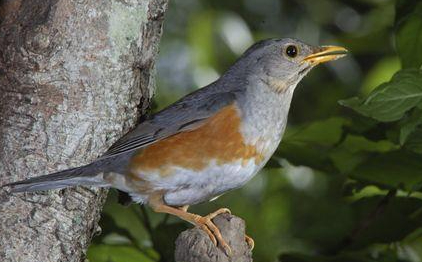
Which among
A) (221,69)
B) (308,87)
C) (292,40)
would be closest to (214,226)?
(292,40)

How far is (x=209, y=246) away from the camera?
362cm

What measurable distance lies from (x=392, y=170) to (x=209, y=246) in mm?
1533

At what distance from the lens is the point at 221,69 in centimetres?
786

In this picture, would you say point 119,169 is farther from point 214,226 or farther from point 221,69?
point 221,69

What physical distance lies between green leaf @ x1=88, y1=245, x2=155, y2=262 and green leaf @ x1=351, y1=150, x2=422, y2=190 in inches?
46.7

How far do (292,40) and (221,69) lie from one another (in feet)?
8.40

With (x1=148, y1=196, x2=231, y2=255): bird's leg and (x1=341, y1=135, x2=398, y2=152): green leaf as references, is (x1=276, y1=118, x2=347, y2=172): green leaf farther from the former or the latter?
(x1=148, y1=196, x2=231, y2=255): bird's leg

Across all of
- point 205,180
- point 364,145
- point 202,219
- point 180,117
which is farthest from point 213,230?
point 364,145

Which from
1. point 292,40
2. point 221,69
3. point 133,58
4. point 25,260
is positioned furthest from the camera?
point 221,69

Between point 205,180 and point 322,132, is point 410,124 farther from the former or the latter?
point 205,180

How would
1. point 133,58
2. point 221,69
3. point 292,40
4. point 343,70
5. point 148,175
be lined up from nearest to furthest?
point 133,58 < point 148,175 < point 292,40 < point 221,69 < point 343,70

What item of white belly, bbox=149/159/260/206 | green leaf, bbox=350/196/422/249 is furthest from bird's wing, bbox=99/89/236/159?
green leaf, bbox=350/196/422/249

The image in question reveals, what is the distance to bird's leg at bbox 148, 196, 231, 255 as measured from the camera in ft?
12.3

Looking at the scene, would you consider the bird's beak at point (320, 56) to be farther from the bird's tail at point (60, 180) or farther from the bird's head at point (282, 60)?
the bird's tail at point (60, 180)
